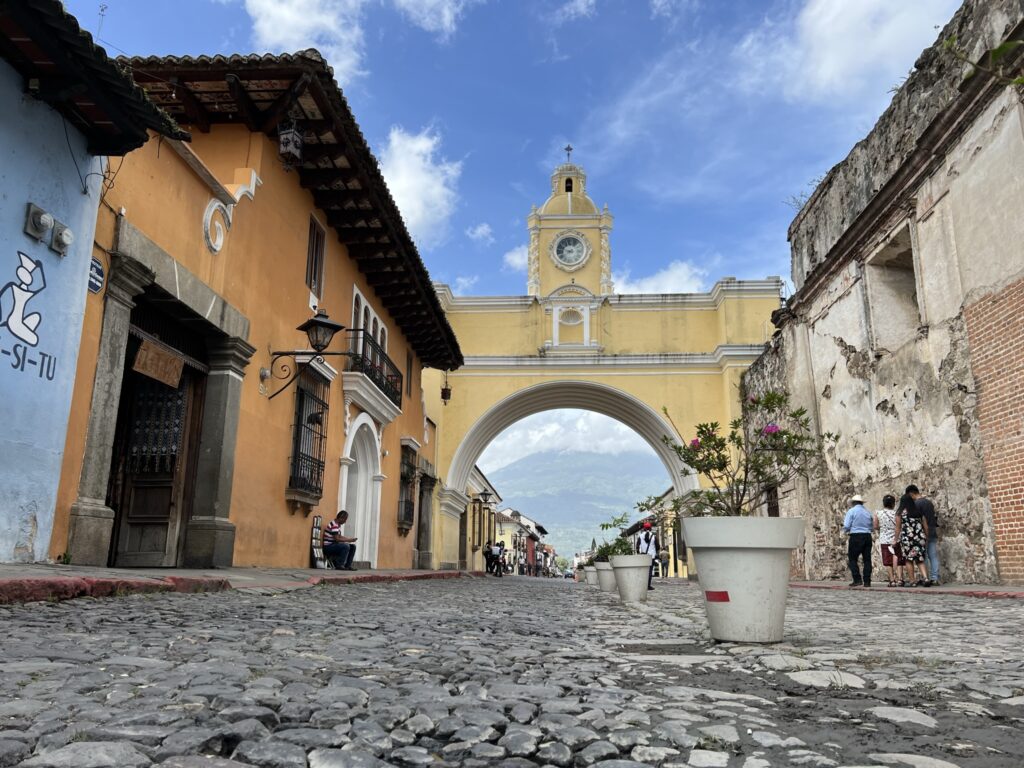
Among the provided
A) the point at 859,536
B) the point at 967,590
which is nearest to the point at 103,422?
the point at 967,590

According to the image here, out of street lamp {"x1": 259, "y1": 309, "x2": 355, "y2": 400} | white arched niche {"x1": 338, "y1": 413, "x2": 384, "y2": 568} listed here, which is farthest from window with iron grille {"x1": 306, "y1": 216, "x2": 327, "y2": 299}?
white arched niche {"x1": 338, "y1": 413, "x2": 384, "y2": 568}

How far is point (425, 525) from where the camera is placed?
21.5 meters

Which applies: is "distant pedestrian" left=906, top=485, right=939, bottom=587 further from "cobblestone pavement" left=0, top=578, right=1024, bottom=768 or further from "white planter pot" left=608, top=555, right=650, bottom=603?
"cobblestone pavement" left=0, top=578, right=1024, bottom=768

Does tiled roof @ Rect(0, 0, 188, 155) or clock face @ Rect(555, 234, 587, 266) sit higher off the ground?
clock face @ Rect(555, 234, 587, 266)

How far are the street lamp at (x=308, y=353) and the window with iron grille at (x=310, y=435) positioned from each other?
0.97 ft

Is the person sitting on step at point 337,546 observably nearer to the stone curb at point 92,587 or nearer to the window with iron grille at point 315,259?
the window with iron grille at point 315,259

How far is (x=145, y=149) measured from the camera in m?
7.03

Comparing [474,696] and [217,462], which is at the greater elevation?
[217,462]

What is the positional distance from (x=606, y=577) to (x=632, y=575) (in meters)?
3.58

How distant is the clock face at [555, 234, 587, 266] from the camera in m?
27.7

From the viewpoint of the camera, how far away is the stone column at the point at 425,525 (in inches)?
795

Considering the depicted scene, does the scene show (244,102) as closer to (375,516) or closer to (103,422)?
(103,422)

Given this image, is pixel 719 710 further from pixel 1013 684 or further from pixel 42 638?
pixel 42 638

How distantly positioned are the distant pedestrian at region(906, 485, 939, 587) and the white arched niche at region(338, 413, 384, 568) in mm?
8753
